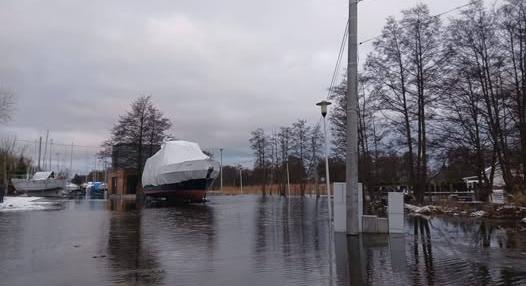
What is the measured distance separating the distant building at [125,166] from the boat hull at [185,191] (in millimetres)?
13333

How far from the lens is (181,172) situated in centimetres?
4266

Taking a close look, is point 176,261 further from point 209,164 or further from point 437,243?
point 209,164

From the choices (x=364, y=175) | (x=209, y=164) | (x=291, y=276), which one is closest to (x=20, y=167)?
(x=209, y=164)

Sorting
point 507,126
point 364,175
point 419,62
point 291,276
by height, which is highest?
point 419,62

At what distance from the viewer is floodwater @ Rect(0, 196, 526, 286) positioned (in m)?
8.06

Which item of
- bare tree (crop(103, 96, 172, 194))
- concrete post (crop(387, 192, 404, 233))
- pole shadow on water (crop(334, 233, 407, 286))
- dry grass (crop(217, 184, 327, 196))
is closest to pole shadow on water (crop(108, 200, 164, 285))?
pole shadow on water (crop(334, 233, 407, 286))

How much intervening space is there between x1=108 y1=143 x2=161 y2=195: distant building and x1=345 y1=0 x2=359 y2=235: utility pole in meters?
45.1

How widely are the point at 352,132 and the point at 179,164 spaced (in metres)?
30.5

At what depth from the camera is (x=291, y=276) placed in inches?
325

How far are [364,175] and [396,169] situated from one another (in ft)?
9.19

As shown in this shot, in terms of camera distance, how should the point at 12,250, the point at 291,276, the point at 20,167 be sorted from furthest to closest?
the point at 20,167 → the point at 12,250 → the point at 291,276

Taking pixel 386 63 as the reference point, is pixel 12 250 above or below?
below

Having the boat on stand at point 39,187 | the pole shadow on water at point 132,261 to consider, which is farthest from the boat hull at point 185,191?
the pole shadow on water at point 132,261

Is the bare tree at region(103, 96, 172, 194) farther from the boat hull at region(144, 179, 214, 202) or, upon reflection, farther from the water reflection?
the water reflection
